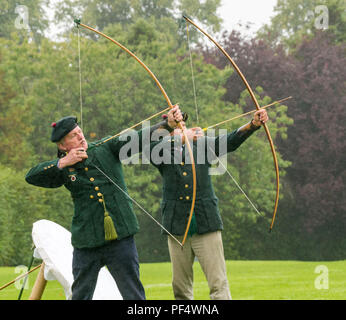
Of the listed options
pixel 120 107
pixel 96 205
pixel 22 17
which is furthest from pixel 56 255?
pixel 22 17

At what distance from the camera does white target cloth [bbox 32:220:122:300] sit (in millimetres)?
5031

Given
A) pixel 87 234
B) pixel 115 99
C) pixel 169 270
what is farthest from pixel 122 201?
pixel 115 99

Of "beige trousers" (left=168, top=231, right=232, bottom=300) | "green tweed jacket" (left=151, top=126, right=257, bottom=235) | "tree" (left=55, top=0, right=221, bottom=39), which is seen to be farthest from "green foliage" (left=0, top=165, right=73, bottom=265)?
"tree" (left=55, top=0, right=221, bottom=39)

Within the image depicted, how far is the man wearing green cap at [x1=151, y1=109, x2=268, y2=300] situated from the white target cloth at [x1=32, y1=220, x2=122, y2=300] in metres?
0.64

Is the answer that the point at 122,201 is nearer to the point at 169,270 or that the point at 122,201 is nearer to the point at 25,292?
the point at 25,292

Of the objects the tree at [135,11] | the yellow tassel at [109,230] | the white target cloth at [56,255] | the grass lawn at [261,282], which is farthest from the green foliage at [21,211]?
the tree at [135,11]

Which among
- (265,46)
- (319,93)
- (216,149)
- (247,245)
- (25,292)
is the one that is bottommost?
(247,245)

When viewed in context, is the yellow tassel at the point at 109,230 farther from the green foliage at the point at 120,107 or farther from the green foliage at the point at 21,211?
the green foliage at the point at 120,107

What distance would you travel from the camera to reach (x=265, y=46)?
21734 mm

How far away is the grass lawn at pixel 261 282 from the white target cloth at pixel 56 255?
2.75m

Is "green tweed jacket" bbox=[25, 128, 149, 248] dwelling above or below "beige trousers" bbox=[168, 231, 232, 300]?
above

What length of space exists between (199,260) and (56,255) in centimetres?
109

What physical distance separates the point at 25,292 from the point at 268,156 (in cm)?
964

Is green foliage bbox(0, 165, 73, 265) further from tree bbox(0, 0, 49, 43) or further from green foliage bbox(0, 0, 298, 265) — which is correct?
tree bbox(0, 0, 49, 43)
